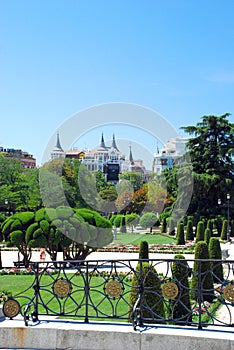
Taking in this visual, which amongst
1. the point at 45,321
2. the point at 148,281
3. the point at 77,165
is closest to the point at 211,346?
the point at 45,321

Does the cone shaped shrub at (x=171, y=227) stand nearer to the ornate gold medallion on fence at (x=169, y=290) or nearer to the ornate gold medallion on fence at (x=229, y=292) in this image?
the ornate gold medallion on fence at (x=169, y=290)

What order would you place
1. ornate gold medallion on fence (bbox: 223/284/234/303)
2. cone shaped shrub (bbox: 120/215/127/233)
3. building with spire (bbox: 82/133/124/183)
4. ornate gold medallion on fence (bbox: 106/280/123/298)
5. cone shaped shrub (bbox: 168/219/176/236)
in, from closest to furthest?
ornate gold medallion on fence (bbox: 223/284/234/303) < ornate gold medallion on fence (bbox: 106/280/123/298) < cone shaped shrub (bbox: 168/219/176/236) < cone shaped shrub (bbox: 120/215/127/233) < building with spire (bbox: 82/133/124/183)

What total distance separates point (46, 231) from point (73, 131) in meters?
5.64

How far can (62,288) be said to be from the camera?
554 cm

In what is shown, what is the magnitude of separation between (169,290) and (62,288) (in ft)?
4.06

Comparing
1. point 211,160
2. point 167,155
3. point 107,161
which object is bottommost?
point 211,160

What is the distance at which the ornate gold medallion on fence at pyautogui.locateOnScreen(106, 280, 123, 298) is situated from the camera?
5.49 meters

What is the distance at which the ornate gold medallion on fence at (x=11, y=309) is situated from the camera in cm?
541

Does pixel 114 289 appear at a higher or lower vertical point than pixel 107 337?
higher

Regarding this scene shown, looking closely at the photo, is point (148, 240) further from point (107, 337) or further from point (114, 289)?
point (107, 337)

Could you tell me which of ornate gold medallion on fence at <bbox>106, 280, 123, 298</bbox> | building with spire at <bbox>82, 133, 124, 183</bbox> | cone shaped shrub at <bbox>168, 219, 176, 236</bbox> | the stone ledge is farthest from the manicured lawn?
building with spire at <bbox>82, 133, 124, 183</bbox>

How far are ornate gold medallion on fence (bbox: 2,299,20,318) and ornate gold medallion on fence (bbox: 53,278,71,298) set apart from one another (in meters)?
0.47

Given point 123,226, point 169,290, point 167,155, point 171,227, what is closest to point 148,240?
point 171,227

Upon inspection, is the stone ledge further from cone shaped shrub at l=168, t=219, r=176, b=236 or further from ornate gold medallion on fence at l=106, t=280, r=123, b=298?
cone shaped shrub at l=168, t=219, r=176, b=236
